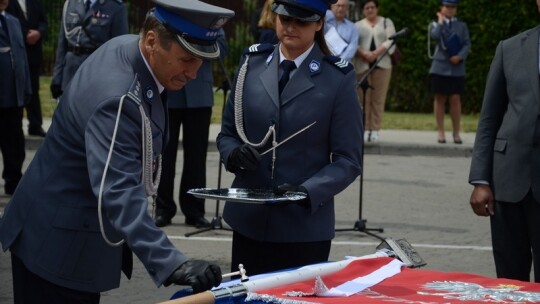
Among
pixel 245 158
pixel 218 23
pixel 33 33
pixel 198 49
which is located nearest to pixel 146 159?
pixel 198 49

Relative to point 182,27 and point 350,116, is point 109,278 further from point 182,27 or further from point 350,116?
point 350,116

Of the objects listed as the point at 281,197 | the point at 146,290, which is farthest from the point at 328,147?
the point at 146,290

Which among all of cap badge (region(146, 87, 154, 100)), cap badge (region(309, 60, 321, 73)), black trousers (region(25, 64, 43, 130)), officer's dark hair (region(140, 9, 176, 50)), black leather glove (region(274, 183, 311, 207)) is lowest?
black trousers (region(25, 64, 43, 130))

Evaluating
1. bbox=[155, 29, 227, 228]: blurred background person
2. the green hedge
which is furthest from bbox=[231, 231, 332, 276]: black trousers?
the green hedge

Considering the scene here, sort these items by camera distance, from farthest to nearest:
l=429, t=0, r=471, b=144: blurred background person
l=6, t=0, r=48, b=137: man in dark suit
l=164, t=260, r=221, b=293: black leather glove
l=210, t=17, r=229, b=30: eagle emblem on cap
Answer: l=429, t=0, r=471, b=144: blurred background person
l=6, t=0, r=48, b=137: man in dark suit
l=210, t=17, r=229, b=30: eagle emblem on cap
l=164, t=260, r=221, b=293: black leather glove

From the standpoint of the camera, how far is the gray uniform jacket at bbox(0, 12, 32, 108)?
466 inches

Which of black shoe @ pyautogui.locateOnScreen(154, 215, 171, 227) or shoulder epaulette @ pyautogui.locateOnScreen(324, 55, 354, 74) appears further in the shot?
black shoe @ pyautogui.locateOnScreen(154, 215, 171, 227)

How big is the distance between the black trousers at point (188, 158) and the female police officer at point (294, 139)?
4.69 metres

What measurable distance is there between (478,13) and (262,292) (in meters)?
17.9

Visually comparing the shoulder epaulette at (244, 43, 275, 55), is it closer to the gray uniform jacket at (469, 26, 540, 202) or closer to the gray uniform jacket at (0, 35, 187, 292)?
the gray uniform jacket at (469, 26, 540, 202)

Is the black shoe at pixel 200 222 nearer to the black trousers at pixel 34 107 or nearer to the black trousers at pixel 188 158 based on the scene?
the black trousers at pixel 188 158

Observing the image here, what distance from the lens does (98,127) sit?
414cm

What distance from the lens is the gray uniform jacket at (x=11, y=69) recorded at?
38.8 ft

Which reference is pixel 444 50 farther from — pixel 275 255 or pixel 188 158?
→ pixel 275 255
